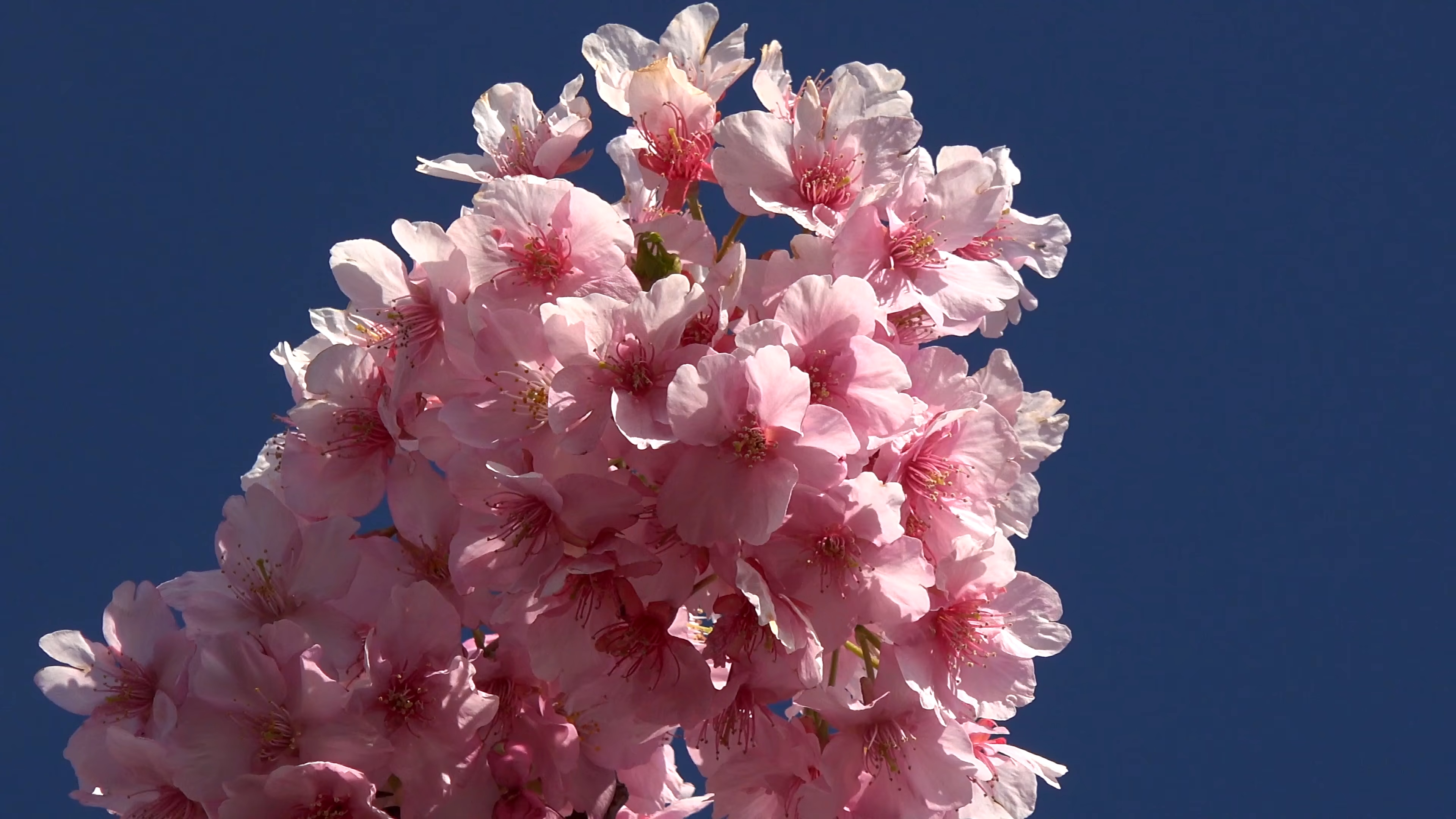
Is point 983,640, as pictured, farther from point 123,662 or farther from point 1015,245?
point 123,662

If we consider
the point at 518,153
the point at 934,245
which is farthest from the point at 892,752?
the point at 518,153

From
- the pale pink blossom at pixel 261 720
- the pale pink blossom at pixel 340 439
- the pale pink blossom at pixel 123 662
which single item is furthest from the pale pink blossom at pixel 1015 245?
the pale pink blossom at pixel 123 662

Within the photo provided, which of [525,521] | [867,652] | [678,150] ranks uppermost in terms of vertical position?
[678,150]

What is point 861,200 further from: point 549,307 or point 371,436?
point 371,436

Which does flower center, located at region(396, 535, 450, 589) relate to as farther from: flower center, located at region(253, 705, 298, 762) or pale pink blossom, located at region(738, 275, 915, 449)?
pale pink blossom, located at region(738, 275, 915, 449)

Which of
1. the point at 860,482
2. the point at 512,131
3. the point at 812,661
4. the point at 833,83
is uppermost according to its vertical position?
the point at 512,131

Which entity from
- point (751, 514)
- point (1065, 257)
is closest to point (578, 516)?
point (751, 514)
